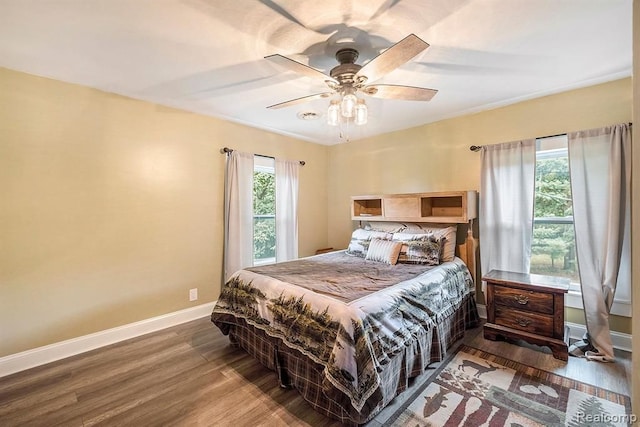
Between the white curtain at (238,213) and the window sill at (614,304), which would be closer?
the window sill at (614,304)

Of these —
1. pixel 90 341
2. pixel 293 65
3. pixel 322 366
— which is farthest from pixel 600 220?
pixel 90 341

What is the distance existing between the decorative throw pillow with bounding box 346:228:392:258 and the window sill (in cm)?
185

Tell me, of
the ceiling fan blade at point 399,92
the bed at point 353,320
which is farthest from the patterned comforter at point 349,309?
the ceiling fan blade at point 399,92

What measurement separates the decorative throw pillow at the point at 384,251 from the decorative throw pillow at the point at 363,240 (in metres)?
0.15

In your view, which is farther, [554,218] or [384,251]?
[384,251]

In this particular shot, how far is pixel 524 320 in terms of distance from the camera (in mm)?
2459

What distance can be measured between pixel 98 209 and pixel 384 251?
3.01 metres

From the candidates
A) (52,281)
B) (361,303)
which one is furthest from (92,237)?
(361,303)

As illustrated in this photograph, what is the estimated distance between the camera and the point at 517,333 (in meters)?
2.47

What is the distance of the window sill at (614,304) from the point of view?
238 cm

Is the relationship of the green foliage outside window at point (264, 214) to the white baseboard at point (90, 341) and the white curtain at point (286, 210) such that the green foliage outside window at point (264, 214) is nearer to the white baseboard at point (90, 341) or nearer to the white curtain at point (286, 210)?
the white curtain at point (286, 210)

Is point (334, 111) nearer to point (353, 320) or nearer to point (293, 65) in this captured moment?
point (293, 65)

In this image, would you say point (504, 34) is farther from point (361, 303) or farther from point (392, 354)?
point (392, 354)

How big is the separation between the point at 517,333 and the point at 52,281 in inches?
168
